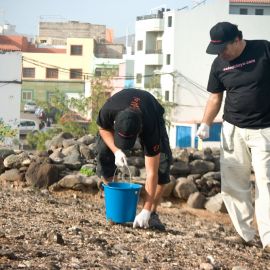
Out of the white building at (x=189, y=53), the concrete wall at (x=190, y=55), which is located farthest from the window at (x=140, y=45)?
the concrete wall at (x=190, y=55)

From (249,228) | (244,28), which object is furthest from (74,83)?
(249,228)

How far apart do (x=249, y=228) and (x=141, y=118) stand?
4.36ft

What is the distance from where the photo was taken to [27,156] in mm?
9719

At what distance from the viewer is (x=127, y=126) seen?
15.2ft

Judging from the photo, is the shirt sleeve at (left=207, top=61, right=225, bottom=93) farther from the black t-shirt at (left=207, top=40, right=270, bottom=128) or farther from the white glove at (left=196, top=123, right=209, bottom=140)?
the white glove at (left=196, top=123, right=209, bottom=140)

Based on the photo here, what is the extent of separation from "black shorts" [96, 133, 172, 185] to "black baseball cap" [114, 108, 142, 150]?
579 millimetres

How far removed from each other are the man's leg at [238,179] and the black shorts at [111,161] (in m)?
0.54

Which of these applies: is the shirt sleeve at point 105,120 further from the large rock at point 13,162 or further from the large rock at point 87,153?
the large rock at point 87,153

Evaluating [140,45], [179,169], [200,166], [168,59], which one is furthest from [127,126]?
[140,45]

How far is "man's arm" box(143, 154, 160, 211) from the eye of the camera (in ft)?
16.5

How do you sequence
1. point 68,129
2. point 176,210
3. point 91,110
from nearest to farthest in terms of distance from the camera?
point 176,210, point 68,129, point 91,110

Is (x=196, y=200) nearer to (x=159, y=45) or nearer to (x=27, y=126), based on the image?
(x=27, y=126)

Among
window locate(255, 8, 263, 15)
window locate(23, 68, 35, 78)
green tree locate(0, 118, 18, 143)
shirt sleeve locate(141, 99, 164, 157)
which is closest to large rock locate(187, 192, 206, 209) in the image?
shirt sleeve locate(141, 99, 164, 157)

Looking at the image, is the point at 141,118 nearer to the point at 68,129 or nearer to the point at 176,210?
the point at 176,210
